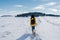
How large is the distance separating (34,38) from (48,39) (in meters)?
1.22

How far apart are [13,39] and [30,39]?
59.1 inches

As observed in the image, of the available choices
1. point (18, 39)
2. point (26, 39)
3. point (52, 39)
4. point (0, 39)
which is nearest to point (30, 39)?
point (26, 39)

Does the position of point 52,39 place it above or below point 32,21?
below

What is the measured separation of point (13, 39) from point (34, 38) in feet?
6.00

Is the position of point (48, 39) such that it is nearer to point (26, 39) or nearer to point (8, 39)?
point (26, 39)

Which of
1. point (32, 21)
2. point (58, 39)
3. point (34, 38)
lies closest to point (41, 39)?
point (34, 38)

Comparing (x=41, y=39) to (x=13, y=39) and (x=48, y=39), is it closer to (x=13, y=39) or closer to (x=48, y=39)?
(x=48, y=39)

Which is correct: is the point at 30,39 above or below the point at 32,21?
below

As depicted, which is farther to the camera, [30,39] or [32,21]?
[32,21]

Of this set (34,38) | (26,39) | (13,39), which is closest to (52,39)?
(34,38)

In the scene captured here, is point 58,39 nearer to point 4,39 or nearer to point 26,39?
point 26,39

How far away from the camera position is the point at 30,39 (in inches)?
A: 420

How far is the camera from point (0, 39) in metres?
Answer: 11.2

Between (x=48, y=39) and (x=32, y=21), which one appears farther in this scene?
(x=32, y=21)
